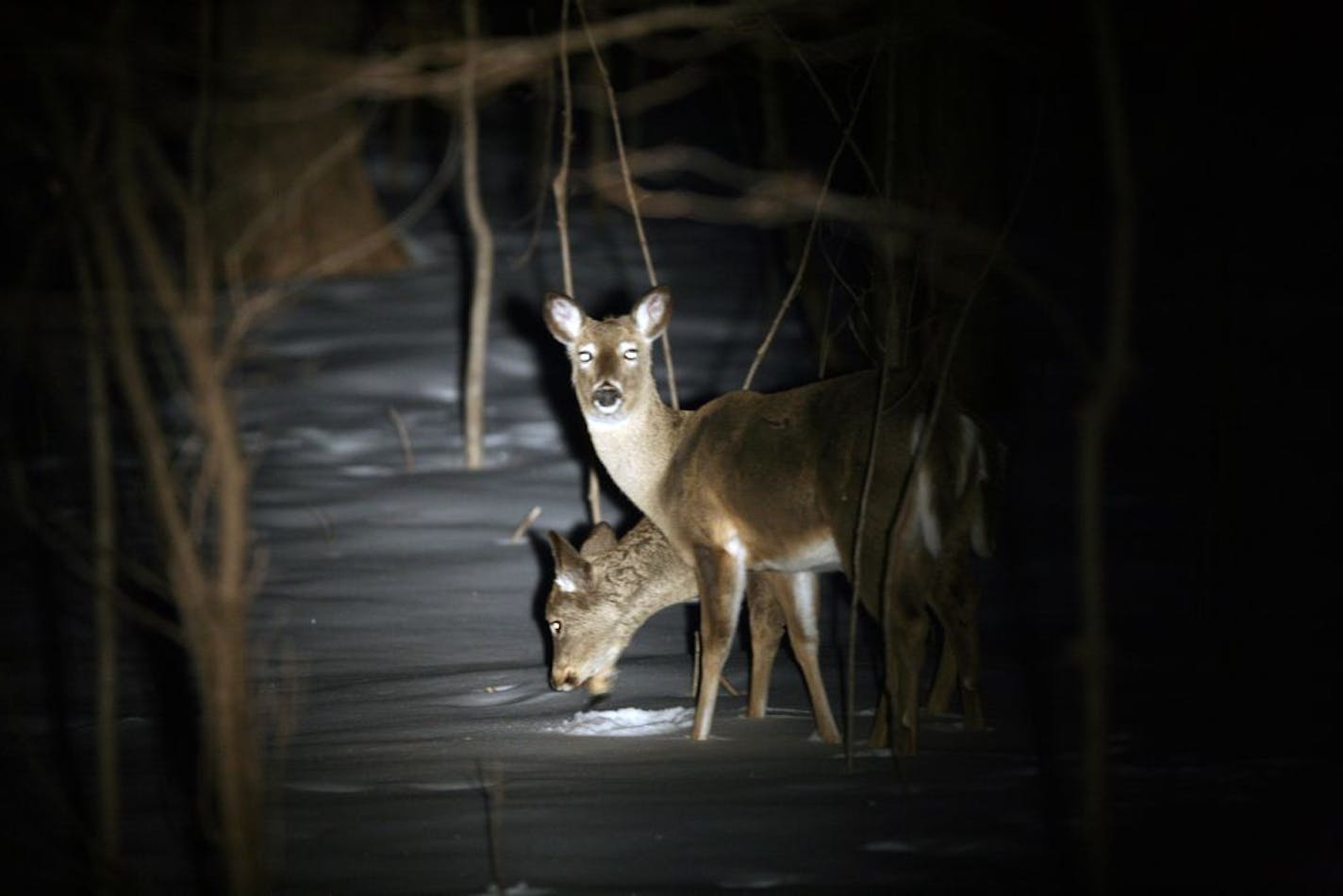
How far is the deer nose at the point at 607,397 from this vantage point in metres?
7.09

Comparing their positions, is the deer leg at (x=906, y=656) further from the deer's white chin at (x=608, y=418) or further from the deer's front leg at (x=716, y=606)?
the deer's white chin at (x=608, y=418)

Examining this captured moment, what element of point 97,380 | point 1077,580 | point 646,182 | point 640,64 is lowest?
point 1077,580

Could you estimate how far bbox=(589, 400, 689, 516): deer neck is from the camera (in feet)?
23.4

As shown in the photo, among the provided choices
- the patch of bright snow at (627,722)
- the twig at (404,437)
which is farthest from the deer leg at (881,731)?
the twig at (404,437)

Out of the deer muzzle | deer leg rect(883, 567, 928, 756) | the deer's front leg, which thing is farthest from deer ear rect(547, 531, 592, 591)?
deer leg rect(883, 567, 928, 756)

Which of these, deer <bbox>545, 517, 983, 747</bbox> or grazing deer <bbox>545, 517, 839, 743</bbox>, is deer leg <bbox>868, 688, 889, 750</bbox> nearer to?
deer <bbox>545, 517, 983, 747</bbox>

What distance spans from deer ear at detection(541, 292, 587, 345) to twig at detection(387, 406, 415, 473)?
16.4 feet

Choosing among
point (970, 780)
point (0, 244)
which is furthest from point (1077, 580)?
point (0, 244)

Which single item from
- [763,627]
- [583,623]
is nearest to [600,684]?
[583,623]

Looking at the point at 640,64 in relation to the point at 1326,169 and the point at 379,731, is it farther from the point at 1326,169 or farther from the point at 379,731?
the point at 379,731

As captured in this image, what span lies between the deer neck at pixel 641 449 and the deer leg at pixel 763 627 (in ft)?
1.83

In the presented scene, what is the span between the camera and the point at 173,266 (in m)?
19.1

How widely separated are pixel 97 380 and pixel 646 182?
18927 millimetres

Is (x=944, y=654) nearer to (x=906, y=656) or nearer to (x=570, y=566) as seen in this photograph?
(x=906, y=656)
